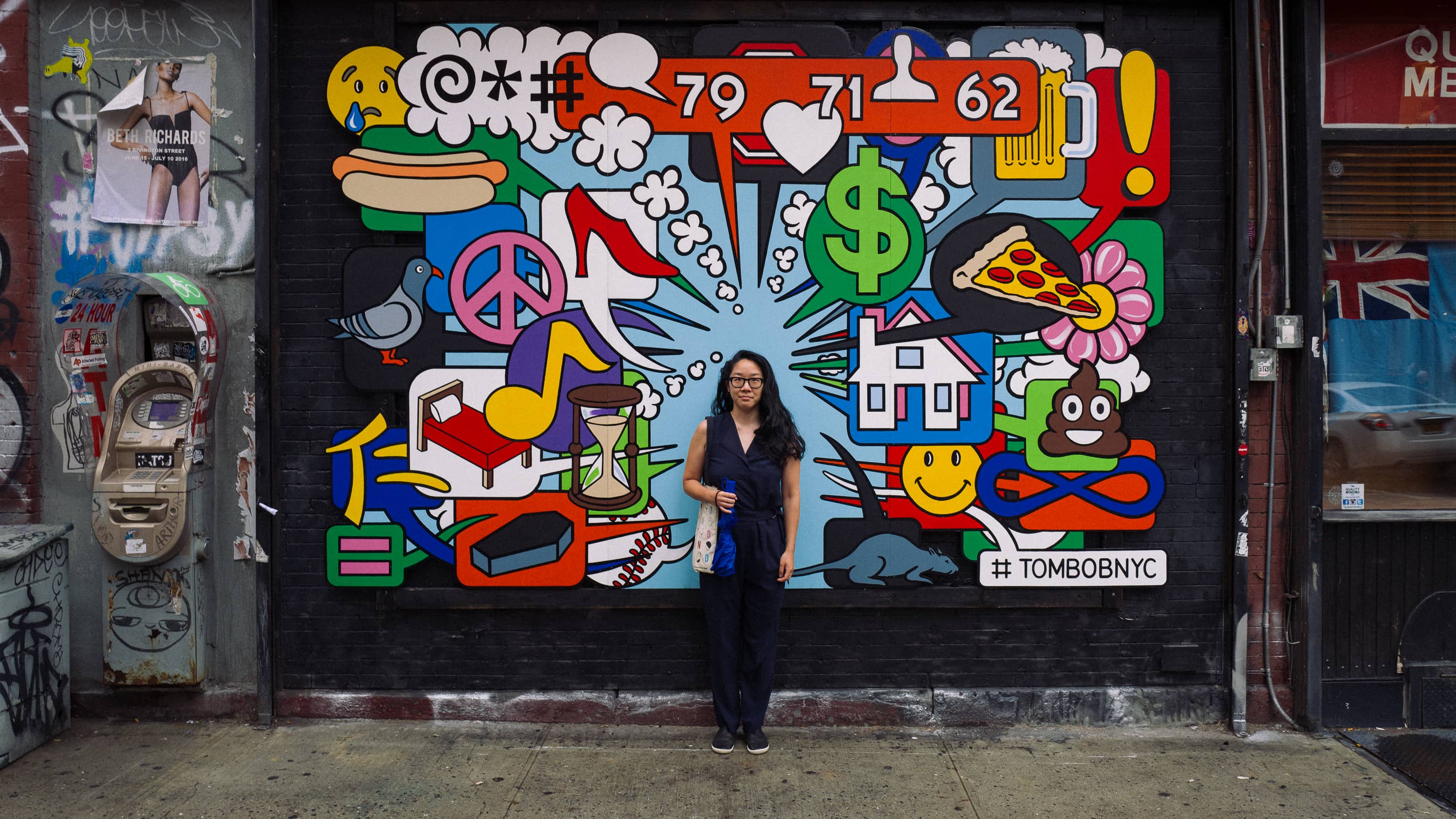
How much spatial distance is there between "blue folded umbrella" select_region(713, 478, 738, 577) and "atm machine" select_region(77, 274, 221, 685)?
2.72 meters

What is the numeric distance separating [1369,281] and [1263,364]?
86 cm

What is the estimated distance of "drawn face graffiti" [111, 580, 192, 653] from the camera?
467 cm

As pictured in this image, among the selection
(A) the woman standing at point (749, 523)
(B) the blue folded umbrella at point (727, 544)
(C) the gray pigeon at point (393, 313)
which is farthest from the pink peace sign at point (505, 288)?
(B) the blue folded umbrella at point (727, 544)

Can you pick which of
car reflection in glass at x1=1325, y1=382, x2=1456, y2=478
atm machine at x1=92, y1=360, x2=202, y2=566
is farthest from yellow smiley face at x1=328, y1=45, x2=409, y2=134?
car reflection in glass at x1=1325, y1=382, x2=1456, y2=478

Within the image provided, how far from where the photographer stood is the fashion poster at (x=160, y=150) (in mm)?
4852

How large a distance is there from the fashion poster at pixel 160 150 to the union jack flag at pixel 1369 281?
244 inches

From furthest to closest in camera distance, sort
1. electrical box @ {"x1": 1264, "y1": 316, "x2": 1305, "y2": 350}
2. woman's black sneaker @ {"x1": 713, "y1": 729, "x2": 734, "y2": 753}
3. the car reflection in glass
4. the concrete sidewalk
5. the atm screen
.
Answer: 1. the car reflection in glass
2. electrical box @ {"x1": 1264, "y1": 316, "x2": 1305, "y2": 350}
3. the atm screen
4. woman's black sneaker @ {"x1": 713, "y1": 729, "x2": 734, "y2": 753}
5. the concrete sidewalk

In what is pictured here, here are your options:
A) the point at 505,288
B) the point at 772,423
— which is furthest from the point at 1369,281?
the point at 505,288

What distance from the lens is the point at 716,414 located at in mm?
4691

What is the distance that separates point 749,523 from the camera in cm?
443

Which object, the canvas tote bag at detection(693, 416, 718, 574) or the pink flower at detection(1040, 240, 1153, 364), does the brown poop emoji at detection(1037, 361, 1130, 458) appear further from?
the canvas tote bag at detection(693, 416, 718, 574)

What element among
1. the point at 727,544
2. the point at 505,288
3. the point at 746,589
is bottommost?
the point at 746,589

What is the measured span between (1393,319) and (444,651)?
554 centimetres

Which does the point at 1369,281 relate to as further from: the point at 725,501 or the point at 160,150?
the point at 160,150
